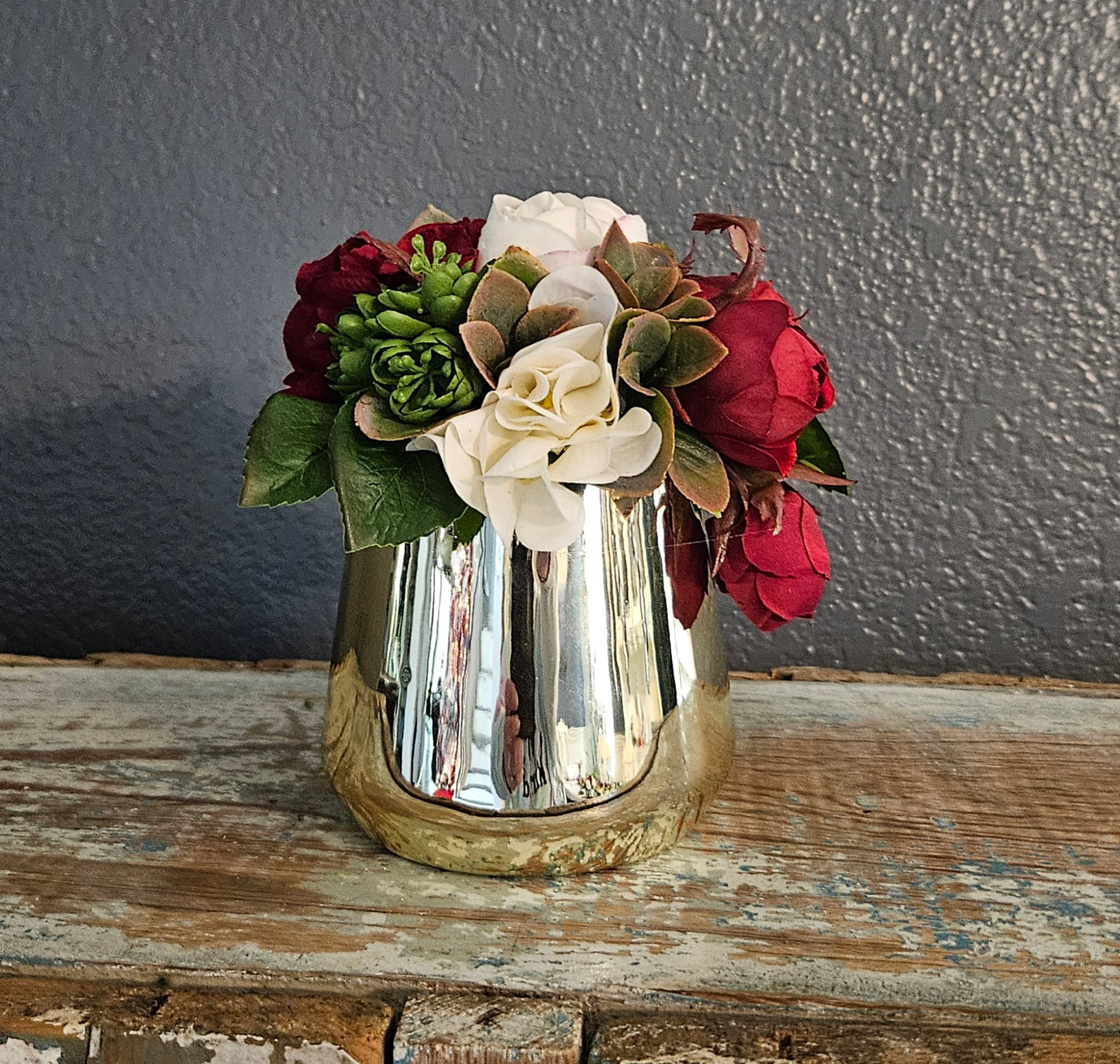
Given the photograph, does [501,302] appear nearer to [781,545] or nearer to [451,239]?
[451,239]

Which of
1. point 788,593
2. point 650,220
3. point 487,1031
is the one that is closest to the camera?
point 487,1031

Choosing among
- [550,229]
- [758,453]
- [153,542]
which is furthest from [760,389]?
[153,542]

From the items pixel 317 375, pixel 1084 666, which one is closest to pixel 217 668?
Result: pixel 317 375

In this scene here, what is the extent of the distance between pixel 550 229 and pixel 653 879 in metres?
0.35

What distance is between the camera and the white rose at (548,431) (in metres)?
0.47

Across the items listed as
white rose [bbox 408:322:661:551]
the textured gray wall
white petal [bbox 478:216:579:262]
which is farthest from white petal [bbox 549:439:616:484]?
the textured gray wall

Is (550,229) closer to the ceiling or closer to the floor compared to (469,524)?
closer to the ceiling

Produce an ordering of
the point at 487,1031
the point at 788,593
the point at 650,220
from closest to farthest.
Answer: the point at 487,1031
the point at 788,593
the point at 650,220

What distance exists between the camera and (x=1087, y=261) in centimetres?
85

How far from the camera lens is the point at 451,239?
0.53m

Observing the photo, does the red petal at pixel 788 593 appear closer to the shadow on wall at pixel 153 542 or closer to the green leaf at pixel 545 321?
the green leaf at pixel 545 321

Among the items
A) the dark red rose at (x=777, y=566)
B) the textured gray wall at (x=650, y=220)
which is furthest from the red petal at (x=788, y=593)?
the textured gray wall at (x=650, y=220)

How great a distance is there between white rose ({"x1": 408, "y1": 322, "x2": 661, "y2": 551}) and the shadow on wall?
0.47m

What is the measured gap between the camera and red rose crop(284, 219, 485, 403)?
20.0 inches
